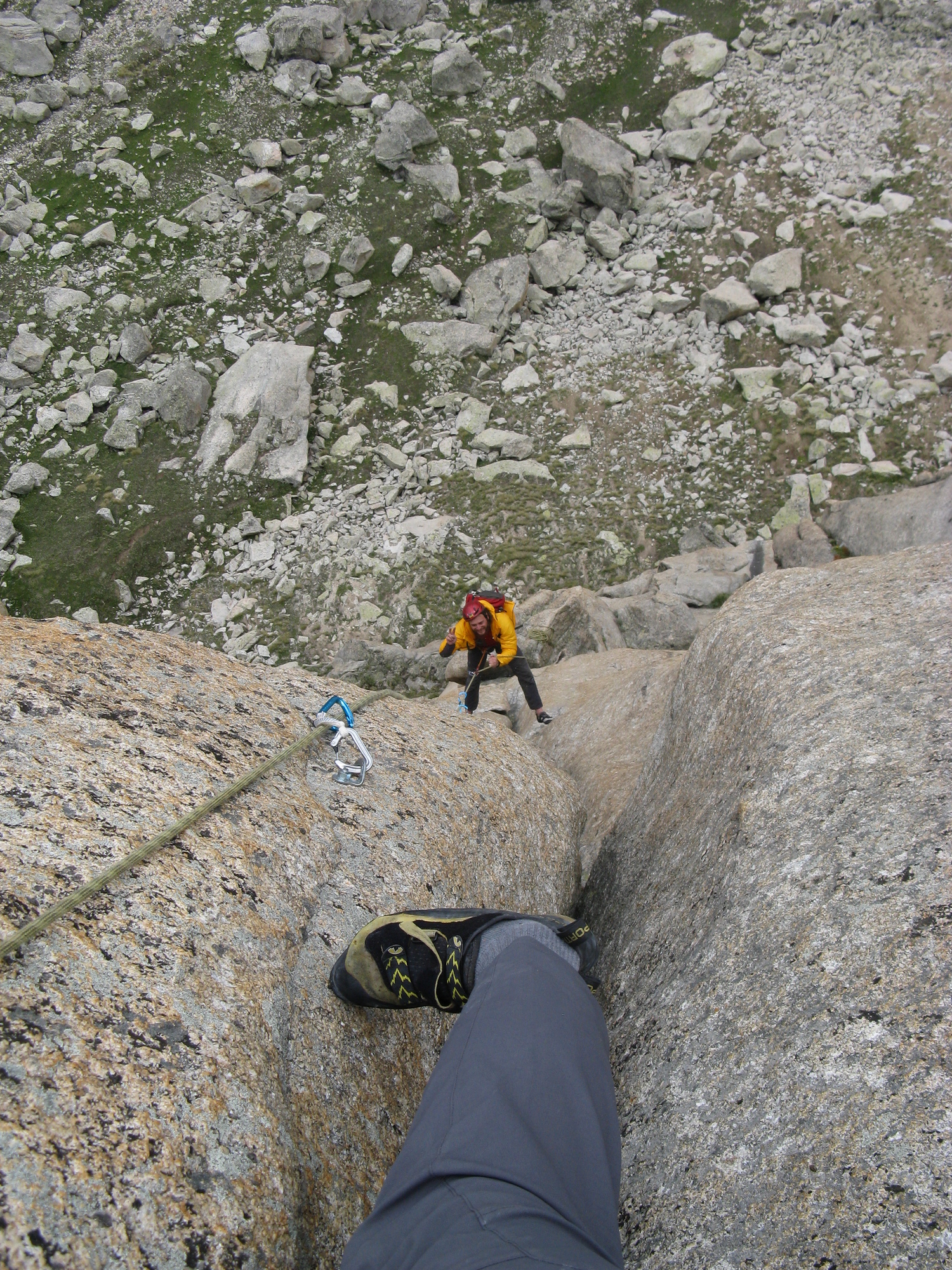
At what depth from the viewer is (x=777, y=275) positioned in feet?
69.2

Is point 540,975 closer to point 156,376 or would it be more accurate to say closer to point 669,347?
point 669,347

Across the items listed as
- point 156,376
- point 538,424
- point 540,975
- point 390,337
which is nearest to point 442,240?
point 390,337

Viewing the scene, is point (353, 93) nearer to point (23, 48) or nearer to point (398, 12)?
point (398, 12)

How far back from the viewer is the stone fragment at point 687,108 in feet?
79.4

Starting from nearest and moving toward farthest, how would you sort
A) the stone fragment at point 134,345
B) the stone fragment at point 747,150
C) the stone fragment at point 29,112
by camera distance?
the stone fragment at point 747,150 < the stone fragment at point 134,345 < the stone fragment at point 29,112

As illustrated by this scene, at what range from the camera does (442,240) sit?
24.5m

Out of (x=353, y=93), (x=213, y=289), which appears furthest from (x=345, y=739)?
(x=353, y=93)

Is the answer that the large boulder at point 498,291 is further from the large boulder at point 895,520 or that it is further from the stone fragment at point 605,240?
the large boulder at point 895,520

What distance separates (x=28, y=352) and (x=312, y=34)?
16.2 meters

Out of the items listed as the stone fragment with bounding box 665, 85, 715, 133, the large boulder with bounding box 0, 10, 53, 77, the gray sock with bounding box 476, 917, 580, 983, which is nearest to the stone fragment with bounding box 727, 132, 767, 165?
the stone fragment with bounding box 665, 85, 715, 133

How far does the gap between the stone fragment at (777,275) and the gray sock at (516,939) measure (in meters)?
22.2

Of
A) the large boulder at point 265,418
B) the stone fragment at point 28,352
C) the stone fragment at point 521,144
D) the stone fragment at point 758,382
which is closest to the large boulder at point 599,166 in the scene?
the stone fragment at point 521,144

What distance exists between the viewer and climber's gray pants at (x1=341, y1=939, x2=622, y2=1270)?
2219 millimetres

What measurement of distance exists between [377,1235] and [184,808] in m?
1.94
